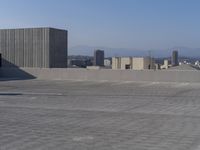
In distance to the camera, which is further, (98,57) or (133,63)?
(98,57)

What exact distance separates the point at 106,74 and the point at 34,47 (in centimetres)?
1845

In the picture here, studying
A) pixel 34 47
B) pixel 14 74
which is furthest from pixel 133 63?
pixel 14 74

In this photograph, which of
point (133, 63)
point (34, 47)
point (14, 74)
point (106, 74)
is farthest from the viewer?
point (133, 63)

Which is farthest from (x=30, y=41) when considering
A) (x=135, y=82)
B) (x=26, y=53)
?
(x=135, y=82)

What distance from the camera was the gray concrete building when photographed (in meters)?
51.7

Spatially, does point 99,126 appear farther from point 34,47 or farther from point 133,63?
point 133,63

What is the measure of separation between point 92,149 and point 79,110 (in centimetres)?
691

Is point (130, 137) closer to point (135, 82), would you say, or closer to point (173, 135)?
point (173, 135)

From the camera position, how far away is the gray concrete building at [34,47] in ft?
170

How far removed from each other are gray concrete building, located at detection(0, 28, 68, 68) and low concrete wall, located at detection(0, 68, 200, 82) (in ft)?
36.2

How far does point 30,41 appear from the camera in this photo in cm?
5288

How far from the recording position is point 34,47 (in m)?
52.5

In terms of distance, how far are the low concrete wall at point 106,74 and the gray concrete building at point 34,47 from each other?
11046mm

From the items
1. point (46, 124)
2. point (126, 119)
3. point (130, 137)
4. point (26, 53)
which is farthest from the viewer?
point (26, 53)
